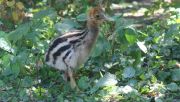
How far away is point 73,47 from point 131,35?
686mm

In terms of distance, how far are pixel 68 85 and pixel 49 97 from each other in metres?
0.27

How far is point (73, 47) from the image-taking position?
18.9ft

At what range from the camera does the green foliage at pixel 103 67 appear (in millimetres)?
5668

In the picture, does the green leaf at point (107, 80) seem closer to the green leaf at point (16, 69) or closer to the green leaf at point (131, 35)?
the green leaf at point (131, 35)

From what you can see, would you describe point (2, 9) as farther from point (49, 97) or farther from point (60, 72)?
point (49, 97)

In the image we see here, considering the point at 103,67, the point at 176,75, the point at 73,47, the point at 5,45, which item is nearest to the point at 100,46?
the point at 103,67

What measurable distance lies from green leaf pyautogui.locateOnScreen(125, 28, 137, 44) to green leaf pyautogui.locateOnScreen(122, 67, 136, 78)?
0.28 m

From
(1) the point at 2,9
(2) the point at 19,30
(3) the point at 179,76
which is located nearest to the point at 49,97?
(2) the point at 19,30

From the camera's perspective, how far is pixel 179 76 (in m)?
5.96

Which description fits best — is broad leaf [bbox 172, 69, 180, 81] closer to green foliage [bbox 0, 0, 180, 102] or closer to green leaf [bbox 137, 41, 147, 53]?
green foliage [bbox 0, 0, 180, 102]

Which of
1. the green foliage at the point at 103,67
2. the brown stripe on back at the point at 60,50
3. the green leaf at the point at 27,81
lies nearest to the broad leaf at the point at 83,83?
the green foliage at the point at 103,67

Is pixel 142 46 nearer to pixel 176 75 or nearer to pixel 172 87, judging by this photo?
pixel 176 75

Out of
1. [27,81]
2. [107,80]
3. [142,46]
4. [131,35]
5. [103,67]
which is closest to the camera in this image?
[107,80]

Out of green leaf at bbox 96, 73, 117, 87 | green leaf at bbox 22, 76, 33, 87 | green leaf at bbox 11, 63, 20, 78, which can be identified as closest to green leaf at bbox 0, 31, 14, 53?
green leaf at bbox 11, 63, 20, 78
